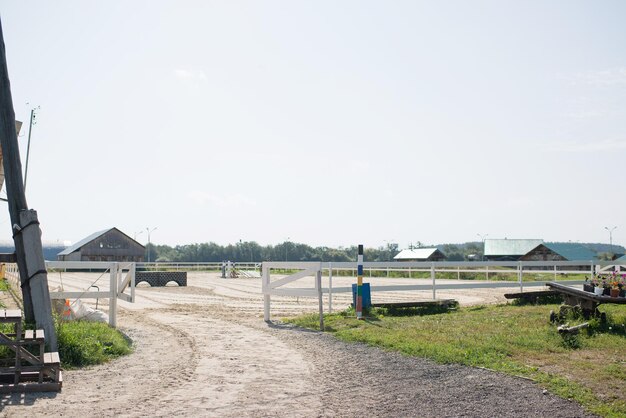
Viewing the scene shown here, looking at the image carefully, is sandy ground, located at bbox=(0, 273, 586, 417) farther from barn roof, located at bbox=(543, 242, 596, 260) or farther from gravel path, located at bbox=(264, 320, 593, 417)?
barn roof, located at bbox=(543, 242, 596, 260)

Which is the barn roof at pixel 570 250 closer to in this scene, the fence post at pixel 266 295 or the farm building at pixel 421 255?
the farm building at pixel 421 255

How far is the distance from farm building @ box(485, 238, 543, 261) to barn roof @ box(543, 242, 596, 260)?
8.21 feet

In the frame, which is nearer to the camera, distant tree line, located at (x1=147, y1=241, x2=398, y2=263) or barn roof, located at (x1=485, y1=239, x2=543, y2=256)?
barn roof, located at (x1=485, y1=239, x2=543, y2=256)

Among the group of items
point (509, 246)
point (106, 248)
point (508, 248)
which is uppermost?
point (106, 248)

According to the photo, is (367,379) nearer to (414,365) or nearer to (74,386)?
(414,365)

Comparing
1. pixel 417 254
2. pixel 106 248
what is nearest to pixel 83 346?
pixel 106 248

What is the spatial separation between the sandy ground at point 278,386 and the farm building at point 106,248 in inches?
2427

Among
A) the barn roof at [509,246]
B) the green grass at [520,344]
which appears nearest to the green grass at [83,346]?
the green grass at [520,344]

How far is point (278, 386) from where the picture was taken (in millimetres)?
6762

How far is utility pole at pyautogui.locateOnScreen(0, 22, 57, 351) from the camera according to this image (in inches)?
335

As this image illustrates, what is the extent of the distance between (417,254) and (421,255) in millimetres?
1409

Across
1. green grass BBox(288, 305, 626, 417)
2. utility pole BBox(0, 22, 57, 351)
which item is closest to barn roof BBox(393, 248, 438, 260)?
green grass BBox(288, 305, 626, 417)

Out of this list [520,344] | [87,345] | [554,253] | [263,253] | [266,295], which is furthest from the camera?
[263,253]

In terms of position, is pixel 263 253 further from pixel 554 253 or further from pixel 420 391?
pixel 420 391
